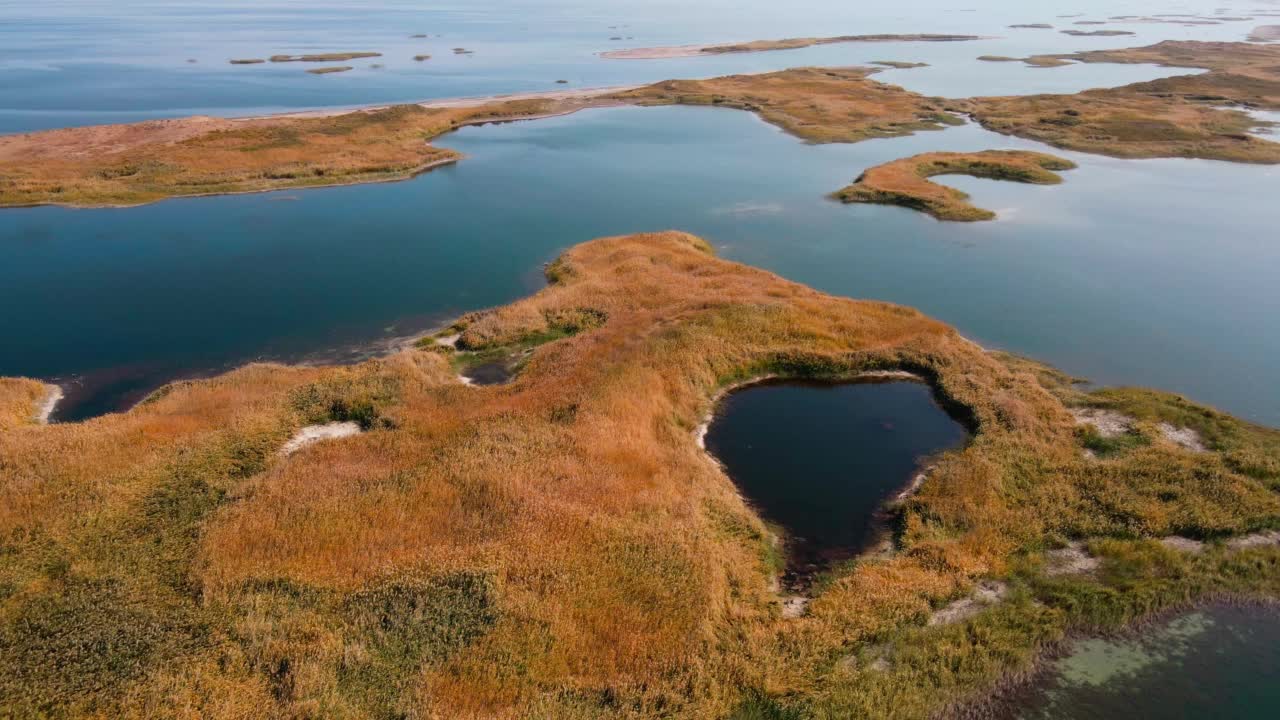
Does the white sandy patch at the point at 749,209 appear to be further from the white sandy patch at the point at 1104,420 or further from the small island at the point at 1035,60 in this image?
the small island at the point at 1035,60

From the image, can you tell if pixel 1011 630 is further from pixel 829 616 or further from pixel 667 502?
pixel 667 502

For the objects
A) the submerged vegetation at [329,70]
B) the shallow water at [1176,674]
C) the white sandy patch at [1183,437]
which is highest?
the submerged vegetation at [329,70]

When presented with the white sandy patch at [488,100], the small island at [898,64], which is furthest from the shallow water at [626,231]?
the small island at [898,64]

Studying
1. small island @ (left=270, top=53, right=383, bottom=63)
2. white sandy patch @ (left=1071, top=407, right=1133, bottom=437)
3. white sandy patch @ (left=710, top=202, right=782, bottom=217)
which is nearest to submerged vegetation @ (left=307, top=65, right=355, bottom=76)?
small island @ (left=270, top=53, right=383, bottom=63)

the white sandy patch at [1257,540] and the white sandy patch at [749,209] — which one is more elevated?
the white sandy patch at [749,209]

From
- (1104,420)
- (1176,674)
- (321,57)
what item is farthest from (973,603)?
(321,57)
